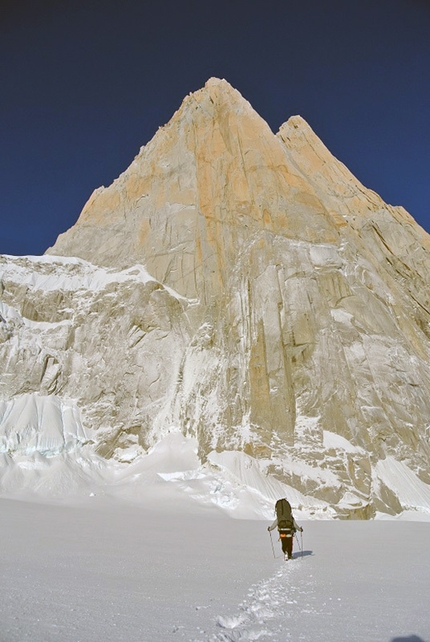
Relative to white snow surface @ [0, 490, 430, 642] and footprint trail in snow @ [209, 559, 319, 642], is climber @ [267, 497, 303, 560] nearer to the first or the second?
white snow surface @ [0, 490, 430, 642]

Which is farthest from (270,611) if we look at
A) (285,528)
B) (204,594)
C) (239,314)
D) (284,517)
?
(239,314)

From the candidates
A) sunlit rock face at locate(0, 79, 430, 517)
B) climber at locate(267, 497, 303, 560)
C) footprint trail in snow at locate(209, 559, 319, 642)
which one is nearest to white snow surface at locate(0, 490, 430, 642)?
footprint trail in snow at locate(209, 559, 319, 642)

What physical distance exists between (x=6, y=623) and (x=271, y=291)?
149ft

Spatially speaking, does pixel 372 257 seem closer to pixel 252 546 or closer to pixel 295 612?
pixel 252 546

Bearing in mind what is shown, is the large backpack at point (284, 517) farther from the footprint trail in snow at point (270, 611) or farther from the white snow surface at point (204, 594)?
the footprint trail in snow at point (270, 611)

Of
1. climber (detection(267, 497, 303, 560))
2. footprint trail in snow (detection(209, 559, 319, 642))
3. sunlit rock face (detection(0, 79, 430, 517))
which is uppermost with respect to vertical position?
sunlit rock face (detection(0, 79, 430, 517))

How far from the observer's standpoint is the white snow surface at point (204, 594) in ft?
14.0

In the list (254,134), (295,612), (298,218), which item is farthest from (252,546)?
(254,134)

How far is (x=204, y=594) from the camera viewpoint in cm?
601

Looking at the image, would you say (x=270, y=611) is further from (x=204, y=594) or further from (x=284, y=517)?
(x=284, y=517)

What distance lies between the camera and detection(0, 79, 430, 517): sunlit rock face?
42.3 metres

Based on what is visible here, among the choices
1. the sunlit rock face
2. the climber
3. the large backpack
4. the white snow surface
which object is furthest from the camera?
the sunlit rock face

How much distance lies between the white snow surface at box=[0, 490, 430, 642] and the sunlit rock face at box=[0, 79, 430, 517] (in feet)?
97.0

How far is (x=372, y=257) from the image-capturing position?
59250 millimetres
